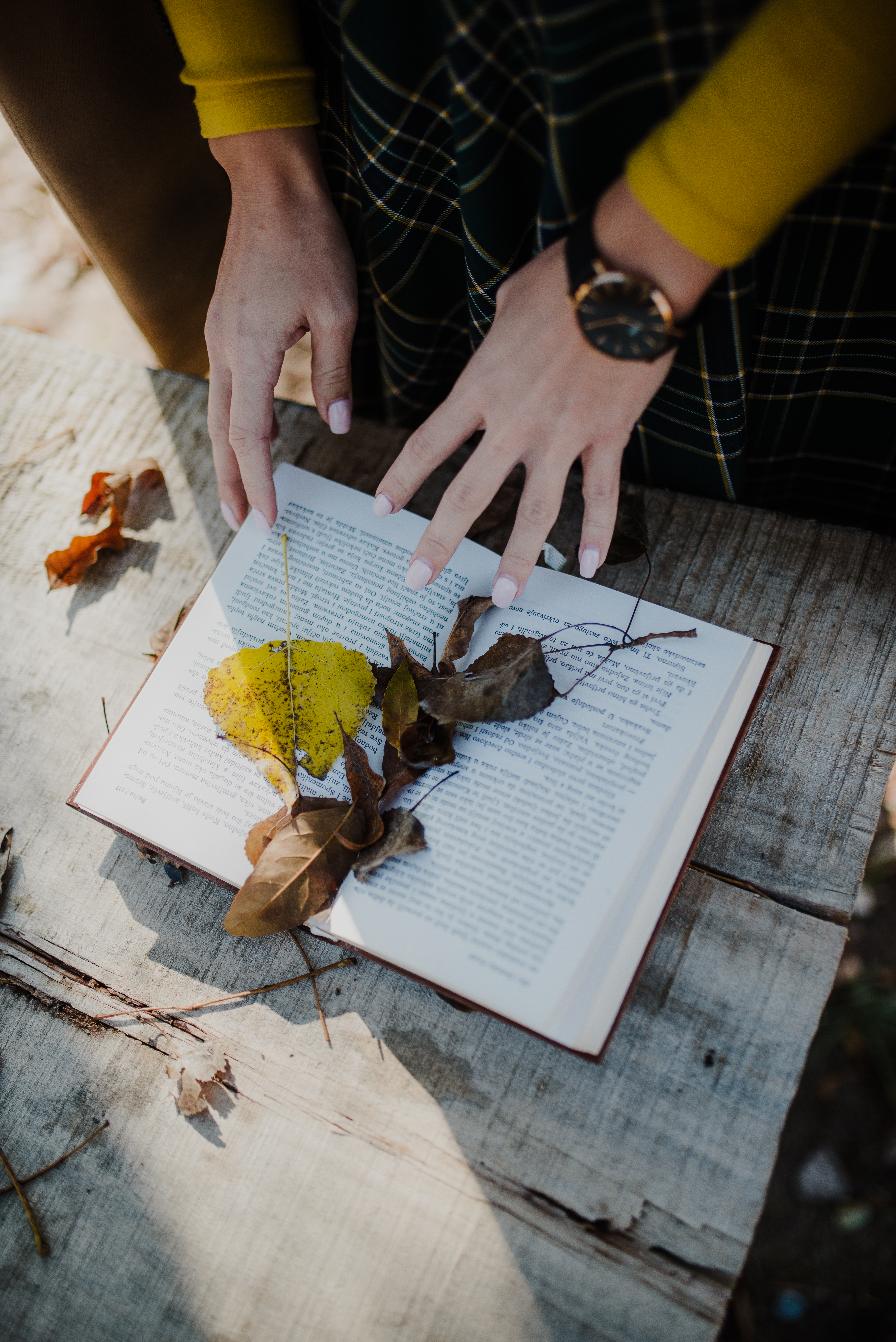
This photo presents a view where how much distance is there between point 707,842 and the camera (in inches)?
34.2

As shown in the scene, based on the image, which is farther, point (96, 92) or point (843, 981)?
point (843, 981)

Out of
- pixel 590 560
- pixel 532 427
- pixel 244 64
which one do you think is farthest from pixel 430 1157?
pixel 244 64

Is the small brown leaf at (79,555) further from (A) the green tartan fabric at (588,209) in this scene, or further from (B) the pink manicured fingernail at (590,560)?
(B) the pink manicured fingernail at (590,560)

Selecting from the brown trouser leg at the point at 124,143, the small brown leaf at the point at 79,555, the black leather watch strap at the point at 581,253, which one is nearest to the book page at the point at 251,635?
the small brown leaf at the point at 79,555

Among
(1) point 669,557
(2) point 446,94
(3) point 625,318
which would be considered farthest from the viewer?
(1) point 669,557

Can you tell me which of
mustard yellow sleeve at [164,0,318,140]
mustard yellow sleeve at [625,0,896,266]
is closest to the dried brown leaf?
mustard yellow sleeve at [625,0,896,266]

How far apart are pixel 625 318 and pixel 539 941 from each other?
2.01 feet

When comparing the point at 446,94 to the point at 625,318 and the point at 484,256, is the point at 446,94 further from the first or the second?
the point at 625,318

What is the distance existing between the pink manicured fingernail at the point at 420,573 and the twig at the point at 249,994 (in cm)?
46

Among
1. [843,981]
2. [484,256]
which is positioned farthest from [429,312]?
[843,981]

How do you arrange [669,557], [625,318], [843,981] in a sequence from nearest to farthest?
[625,318] < [669,557] < [843,981]

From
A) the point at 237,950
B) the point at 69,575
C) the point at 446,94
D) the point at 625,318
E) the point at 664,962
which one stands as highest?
the point at 446,94

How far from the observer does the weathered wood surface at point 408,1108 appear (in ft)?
2.47

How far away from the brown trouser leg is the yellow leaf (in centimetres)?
80
